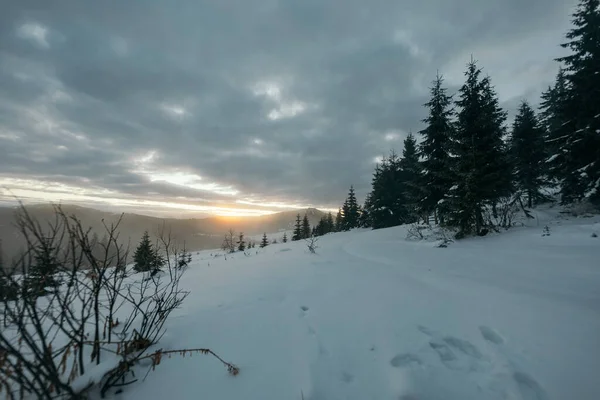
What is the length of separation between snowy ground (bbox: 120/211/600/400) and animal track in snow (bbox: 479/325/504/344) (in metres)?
0.01

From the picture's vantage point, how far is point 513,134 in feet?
58.4

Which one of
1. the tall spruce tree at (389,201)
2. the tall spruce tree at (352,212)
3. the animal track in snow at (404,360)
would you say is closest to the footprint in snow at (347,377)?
the animal track in snow at (404,360)

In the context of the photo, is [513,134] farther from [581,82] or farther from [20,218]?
[20,218]

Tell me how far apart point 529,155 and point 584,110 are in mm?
5753

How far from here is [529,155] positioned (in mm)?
16625

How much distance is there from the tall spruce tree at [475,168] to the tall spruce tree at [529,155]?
28.0 ft

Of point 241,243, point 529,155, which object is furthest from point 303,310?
point 241,243

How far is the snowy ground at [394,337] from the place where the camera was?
1992 mm

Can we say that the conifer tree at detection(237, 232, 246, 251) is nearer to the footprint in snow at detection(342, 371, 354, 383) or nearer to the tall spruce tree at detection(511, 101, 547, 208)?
the tall spruce tree at detection(511, 101, 547, 208)

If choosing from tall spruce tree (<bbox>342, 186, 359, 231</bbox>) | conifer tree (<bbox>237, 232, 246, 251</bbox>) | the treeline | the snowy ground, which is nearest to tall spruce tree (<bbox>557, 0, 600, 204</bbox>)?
the treeline

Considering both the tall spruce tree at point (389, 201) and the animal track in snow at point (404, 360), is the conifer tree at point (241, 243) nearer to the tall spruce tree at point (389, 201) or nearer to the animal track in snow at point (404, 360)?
the tall spruce tree at point (389, 201)

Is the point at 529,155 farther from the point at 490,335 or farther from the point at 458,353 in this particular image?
the point at 458,353

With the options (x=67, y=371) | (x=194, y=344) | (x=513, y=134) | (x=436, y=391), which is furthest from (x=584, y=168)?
(x=67, y=371)

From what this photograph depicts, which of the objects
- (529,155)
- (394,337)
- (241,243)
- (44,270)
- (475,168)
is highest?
(529,155)
